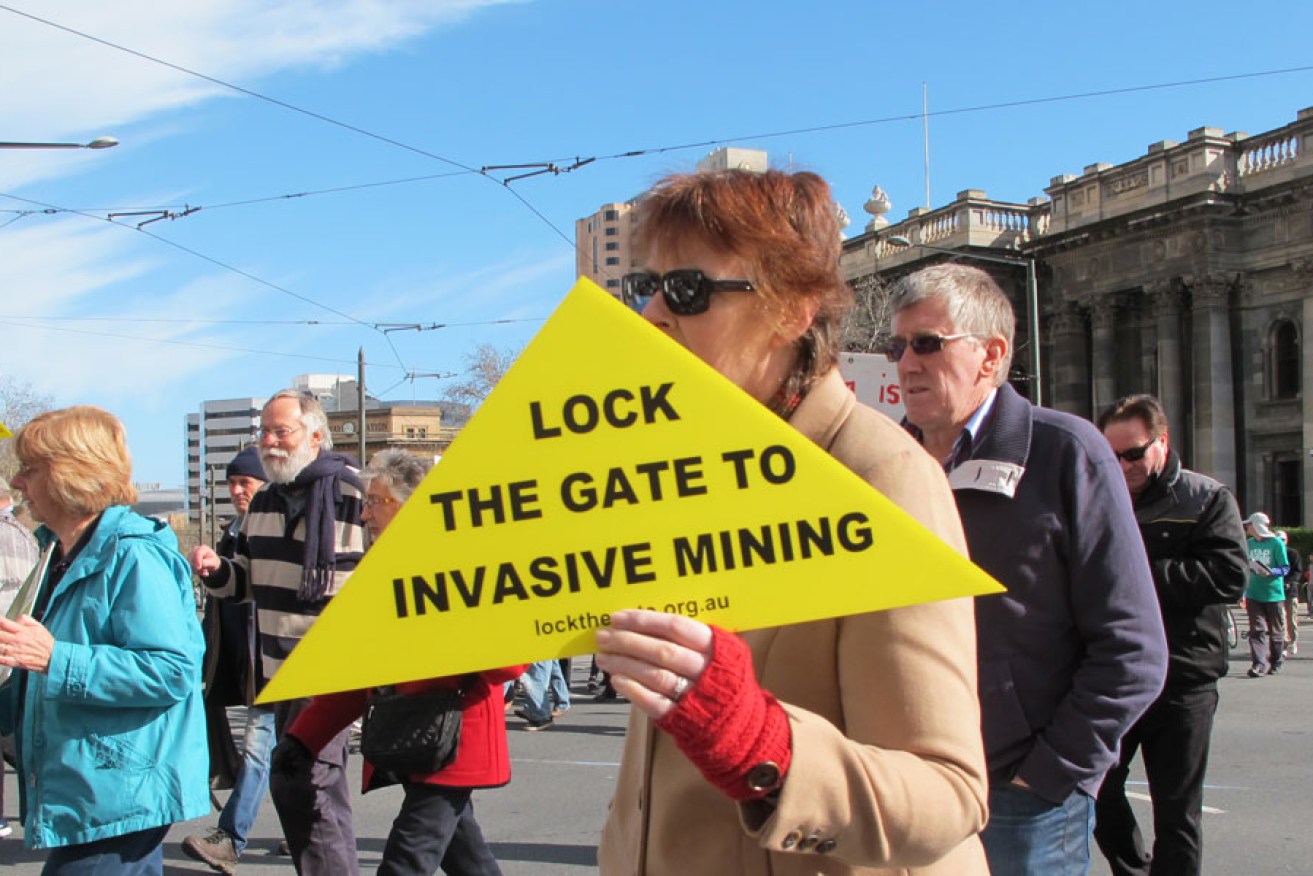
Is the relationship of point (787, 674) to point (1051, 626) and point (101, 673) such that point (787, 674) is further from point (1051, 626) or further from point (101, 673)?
point (101, 673)

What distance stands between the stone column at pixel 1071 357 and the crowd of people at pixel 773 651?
4161 cm

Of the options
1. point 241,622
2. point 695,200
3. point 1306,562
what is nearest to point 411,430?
point 1306,562

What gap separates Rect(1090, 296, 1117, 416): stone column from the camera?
42906 mm

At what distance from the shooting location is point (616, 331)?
167 cm

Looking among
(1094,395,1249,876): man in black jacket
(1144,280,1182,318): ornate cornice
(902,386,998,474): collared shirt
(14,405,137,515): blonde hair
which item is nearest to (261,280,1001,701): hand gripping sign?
(902,386,998,474): collared shirt

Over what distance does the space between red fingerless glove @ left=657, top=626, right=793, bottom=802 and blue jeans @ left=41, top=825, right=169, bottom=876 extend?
2748mm

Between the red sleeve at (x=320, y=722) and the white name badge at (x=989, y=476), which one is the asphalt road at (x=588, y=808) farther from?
the white name badge at (x=989, y=476)

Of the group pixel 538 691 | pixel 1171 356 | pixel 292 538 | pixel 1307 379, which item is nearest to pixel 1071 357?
pixel 1171 356

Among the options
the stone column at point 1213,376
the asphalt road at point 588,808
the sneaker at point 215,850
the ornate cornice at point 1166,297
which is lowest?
the asphalt road at point 588,808

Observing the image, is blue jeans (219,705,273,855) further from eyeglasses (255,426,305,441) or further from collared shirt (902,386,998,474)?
collared shirt (902,386,998,474)

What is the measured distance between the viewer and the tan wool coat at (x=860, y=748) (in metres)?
1.61

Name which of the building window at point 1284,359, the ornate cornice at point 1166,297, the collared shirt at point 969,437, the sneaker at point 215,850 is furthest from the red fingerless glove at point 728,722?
the ornate cornice at point 1166,297

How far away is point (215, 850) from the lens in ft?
21.5

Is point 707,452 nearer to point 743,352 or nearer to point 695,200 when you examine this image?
point 743,352
